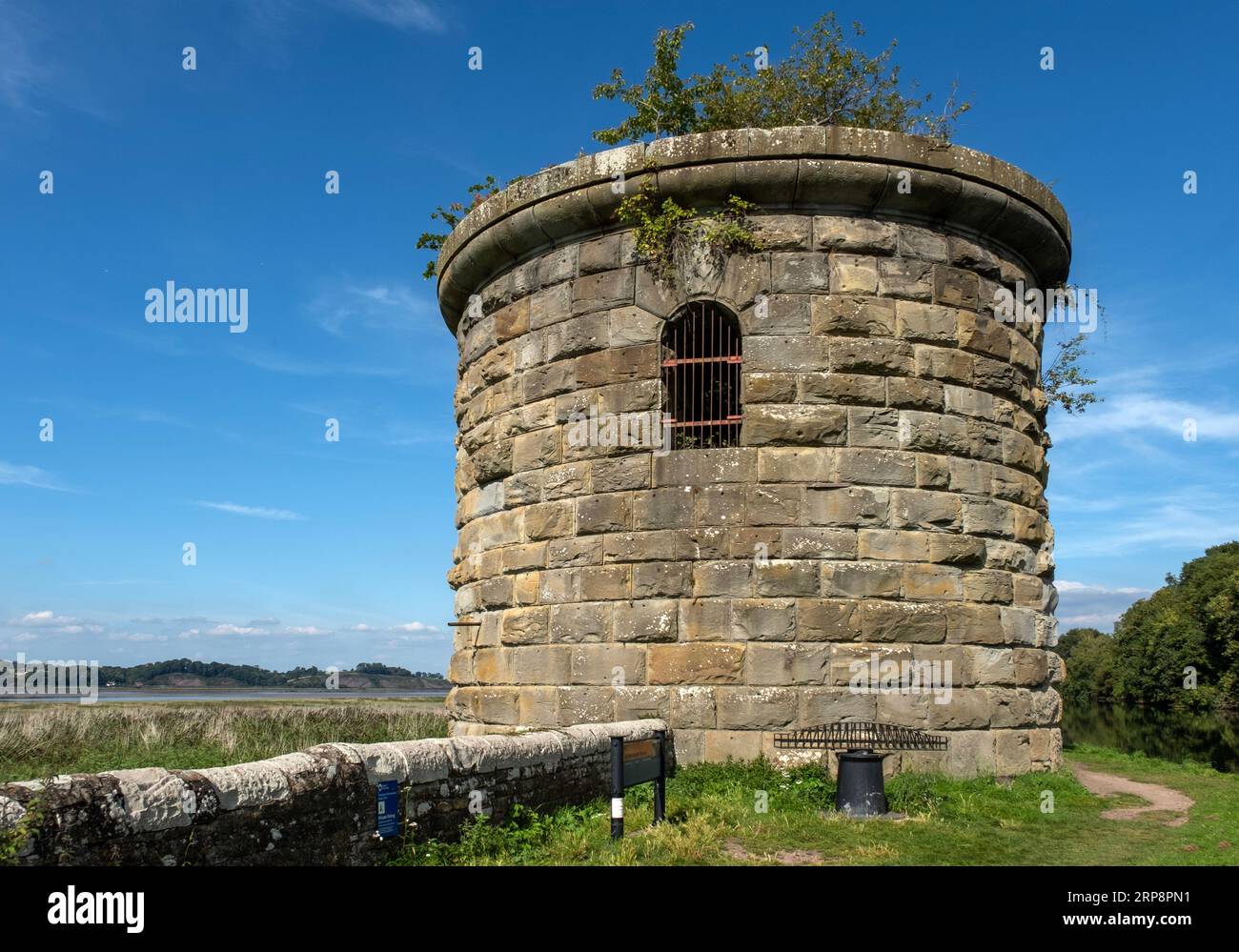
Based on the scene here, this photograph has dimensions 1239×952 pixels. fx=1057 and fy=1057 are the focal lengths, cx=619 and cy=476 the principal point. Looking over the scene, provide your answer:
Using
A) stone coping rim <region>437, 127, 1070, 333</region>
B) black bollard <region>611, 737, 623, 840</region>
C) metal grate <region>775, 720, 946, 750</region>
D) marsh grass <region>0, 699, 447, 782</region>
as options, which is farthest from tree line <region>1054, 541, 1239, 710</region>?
black bollard <region>611, 737, 623, 840</region>

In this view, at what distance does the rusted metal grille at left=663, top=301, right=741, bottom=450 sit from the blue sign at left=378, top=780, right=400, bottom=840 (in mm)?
4867

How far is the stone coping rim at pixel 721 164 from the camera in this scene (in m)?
9.72

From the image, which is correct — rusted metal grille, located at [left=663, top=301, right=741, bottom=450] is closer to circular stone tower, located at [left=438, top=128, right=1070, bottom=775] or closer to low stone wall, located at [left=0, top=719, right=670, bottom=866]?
circular stone tower, located at [left=438, top=128, right=1070, bottom=775]

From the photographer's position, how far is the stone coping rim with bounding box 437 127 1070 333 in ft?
31.9

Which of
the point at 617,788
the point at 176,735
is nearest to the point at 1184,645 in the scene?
the point at 176,735

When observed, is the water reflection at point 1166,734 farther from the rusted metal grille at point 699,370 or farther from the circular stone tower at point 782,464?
the rusted metal grille at point 699,370

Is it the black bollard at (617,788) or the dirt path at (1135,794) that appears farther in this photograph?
the dirt path at (1135,794)

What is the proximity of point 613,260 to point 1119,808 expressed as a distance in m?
6.82

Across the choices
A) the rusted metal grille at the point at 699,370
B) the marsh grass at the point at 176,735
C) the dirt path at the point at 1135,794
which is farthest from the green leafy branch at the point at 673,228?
the marsh grass at the point at 176,735

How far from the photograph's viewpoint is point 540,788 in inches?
294

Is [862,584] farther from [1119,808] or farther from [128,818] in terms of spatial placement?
[128,818]

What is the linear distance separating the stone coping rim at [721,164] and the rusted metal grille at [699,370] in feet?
3.96

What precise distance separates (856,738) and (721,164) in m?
5.32
